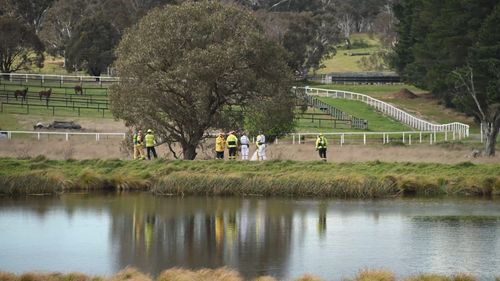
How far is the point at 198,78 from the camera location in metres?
49.4

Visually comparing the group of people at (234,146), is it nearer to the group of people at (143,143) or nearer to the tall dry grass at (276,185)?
the group of people at (143,143)

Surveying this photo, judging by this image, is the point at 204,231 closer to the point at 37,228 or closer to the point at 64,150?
the point at 37,228

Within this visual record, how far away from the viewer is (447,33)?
75.6 m

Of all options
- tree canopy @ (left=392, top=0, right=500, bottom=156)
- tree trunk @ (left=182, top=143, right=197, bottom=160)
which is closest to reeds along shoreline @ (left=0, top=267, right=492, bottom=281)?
tree trunk @ (left=182, top=143, right=197, bottom=160)

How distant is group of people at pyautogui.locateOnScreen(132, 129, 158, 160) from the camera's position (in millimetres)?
49000

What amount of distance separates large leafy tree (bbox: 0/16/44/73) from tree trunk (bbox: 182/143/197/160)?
51272mm

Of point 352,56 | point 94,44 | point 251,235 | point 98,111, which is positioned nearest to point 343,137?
point 98,111

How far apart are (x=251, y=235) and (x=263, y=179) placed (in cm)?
916

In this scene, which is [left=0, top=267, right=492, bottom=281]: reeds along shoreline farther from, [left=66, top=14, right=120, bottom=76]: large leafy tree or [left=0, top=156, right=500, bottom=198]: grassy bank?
[left=66, top=14, right=120, bottom=76]: large leafy tree

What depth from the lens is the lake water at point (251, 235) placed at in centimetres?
2780

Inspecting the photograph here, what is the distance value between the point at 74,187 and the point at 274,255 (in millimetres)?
14685

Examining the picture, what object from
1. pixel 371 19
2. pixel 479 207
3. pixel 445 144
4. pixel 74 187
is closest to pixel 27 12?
pixel 371 19

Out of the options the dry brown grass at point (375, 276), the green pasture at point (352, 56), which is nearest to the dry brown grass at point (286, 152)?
the dry brown grass at point (375, 276)

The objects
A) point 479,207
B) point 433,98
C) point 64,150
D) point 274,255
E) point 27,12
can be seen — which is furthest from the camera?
point 27,12
